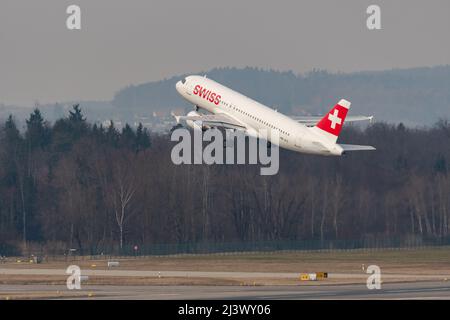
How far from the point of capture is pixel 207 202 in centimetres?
17825

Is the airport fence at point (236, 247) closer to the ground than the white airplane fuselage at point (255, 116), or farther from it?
closer to the ground

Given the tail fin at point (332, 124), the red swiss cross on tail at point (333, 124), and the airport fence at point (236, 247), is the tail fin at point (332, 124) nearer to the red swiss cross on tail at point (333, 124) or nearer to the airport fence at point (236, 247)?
the red swiss cross on tail at point (333, 124)

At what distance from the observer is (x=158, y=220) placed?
176 m

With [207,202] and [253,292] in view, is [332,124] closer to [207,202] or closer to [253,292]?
[253,292]

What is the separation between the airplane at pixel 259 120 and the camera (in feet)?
374

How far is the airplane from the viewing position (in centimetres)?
11394

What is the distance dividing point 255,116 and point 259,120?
2.21ft

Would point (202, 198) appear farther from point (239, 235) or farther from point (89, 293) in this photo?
point (89, 293)

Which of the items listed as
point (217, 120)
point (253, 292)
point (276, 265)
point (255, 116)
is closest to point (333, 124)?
point (255, 116)

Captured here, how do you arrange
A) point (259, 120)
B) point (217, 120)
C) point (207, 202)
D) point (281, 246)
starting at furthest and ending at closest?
point (207, 202) → point (281, 246) → point (217, 120) → point (259, 120)

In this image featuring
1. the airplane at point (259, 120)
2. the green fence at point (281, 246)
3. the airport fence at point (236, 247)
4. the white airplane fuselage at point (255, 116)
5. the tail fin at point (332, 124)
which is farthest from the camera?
the green fence at point (281, 246)

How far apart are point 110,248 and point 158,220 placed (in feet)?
67.8

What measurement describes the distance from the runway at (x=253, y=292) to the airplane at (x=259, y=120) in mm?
23719

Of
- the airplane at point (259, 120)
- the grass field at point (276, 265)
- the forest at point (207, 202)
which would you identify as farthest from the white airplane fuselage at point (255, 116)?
the forest at point (207, 202)
